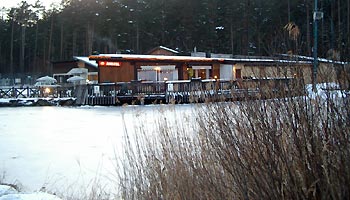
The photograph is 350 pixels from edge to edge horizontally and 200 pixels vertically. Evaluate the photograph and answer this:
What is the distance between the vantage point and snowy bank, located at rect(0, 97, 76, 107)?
25.6m

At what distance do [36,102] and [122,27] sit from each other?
107 feet

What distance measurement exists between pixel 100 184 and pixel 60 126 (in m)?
8.31

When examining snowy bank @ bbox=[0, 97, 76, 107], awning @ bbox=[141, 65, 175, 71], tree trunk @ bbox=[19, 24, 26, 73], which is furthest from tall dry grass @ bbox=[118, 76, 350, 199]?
tree trunk @ bbox=[19, 24, 26, 73]

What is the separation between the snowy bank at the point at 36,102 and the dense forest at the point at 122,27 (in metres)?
20.6

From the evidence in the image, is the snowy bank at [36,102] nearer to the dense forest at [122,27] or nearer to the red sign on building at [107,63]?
the red sign on building at [107,63]

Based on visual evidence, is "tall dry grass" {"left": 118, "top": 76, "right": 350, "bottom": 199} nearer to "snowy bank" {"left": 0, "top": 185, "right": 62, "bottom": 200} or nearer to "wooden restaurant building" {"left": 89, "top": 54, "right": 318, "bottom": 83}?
"snowy bank" {"left": 0, "top": 185, "right": 62, "bottom": 200}

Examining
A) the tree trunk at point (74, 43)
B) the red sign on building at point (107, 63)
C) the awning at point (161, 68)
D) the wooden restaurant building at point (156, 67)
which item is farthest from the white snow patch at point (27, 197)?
the tree trunk at point (74, 43)

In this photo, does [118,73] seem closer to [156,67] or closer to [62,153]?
[156,67]

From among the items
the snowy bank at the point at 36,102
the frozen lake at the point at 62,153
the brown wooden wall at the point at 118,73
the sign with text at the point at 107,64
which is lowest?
the frozen lake at the point at 62,153

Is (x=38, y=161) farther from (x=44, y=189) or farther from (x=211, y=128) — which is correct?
(x=211, y=128)

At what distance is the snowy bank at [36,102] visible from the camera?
2559cm

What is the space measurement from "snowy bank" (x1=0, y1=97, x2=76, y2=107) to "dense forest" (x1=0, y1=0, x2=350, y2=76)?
2060 cm

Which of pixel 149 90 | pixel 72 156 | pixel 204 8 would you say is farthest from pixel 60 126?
pixel 204 8

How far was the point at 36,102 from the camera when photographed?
2639cm
